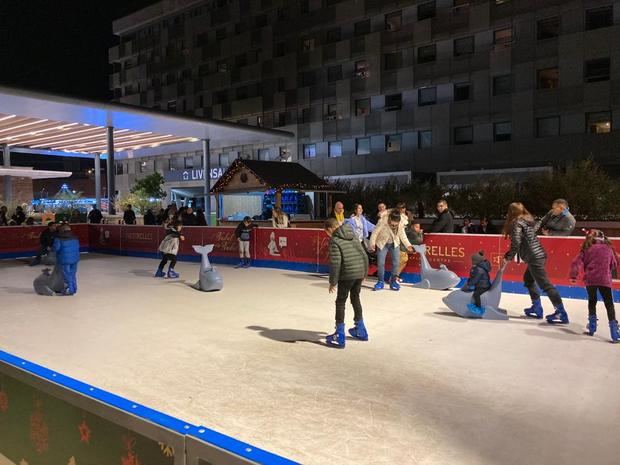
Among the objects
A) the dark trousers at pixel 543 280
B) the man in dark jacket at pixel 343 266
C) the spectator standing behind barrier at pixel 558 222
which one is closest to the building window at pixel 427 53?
the spectator standing behind barrier at pixel 558 222

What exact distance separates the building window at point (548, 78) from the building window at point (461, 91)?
426cm

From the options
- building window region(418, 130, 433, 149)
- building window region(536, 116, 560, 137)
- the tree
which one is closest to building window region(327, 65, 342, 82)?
building window region(418, 130, 433, 149)

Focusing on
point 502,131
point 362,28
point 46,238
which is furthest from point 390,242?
point 362,28

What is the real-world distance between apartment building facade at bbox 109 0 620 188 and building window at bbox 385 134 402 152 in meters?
0.07

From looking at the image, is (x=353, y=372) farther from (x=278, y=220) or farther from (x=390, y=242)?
(x=278, y=220)

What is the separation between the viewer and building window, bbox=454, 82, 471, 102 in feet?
109

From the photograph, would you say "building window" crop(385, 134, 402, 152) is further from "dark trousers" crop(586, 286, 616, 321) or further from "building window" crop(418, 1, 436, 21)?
"dark trousers" crop(586, 286, 616, 321)

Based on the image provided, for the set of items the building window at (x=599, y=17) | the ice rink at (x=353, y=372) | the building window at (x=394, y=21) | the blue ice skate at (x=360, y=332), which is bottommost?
the ice rink at (x=353, y=372)

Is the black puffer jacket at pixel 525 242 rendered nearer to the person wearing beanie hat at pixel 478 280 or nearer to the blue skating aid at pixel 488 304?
the person wearing beanie hat at pixel 478 280

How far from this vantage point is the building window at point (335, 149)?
3988 centimetres

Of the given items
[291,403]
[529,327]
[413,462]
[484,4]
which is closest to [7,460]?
[291,403]

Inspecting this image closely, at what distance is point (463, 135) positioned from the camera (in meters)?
33.6

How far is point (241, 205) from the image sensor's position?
110ft

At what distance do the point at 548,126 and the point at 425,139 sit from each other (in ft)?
25.3
